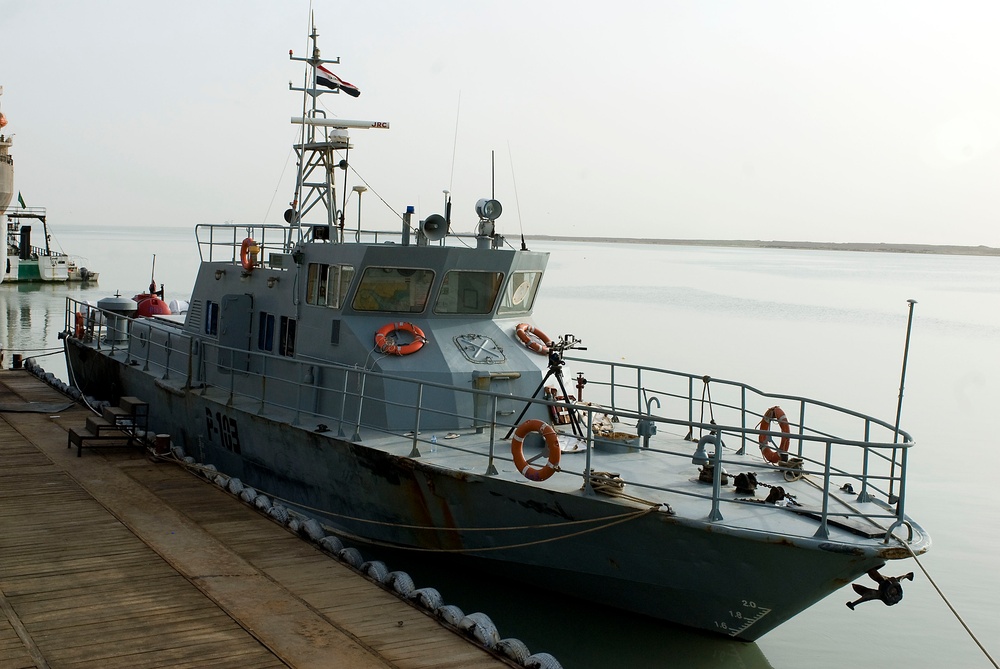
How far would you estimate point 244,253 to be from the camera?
13805 mm

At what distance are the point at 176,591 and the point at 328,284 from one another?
4.74 meters

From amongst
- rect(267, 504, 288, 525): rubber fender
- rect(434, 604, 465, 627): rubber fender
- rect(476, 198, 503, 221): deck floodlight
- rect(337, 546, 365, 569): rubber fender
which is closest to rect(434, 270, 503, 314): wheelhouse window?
rect(476, 198, 503, 221): deck floodlight

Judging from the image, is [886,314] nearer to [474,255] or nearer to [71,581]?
[474,255]

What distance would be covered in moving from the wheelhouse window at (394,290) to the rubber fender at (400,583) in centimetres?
371

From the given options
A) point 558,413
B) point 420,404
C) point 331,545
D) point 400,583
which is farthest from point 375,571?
point 558,413

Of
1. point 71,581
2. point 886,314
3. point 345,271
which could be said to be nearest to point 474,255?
point 345,271

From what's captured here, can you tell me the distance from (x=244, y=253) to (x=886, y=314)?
49097 mm

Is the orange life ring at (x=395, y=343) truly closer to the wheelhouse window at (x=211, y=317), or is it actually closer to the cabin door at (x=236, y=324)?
the cabin door at (x=236, y=324)

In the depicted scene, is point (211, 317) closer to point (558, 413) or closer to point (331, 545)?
point (331, 545)

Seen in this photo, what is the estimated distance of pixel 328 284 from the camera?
1205 cm

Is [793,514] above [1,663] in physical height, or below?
above

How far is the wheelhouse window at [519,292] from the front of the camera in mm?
12212

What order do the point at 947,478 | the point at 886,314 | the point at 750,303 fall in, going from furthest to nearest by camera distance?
the point at 750,303 < the point at 886,314 < the point at 947,478

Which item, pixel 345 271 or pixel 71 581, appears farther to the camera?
pixel 345 271
